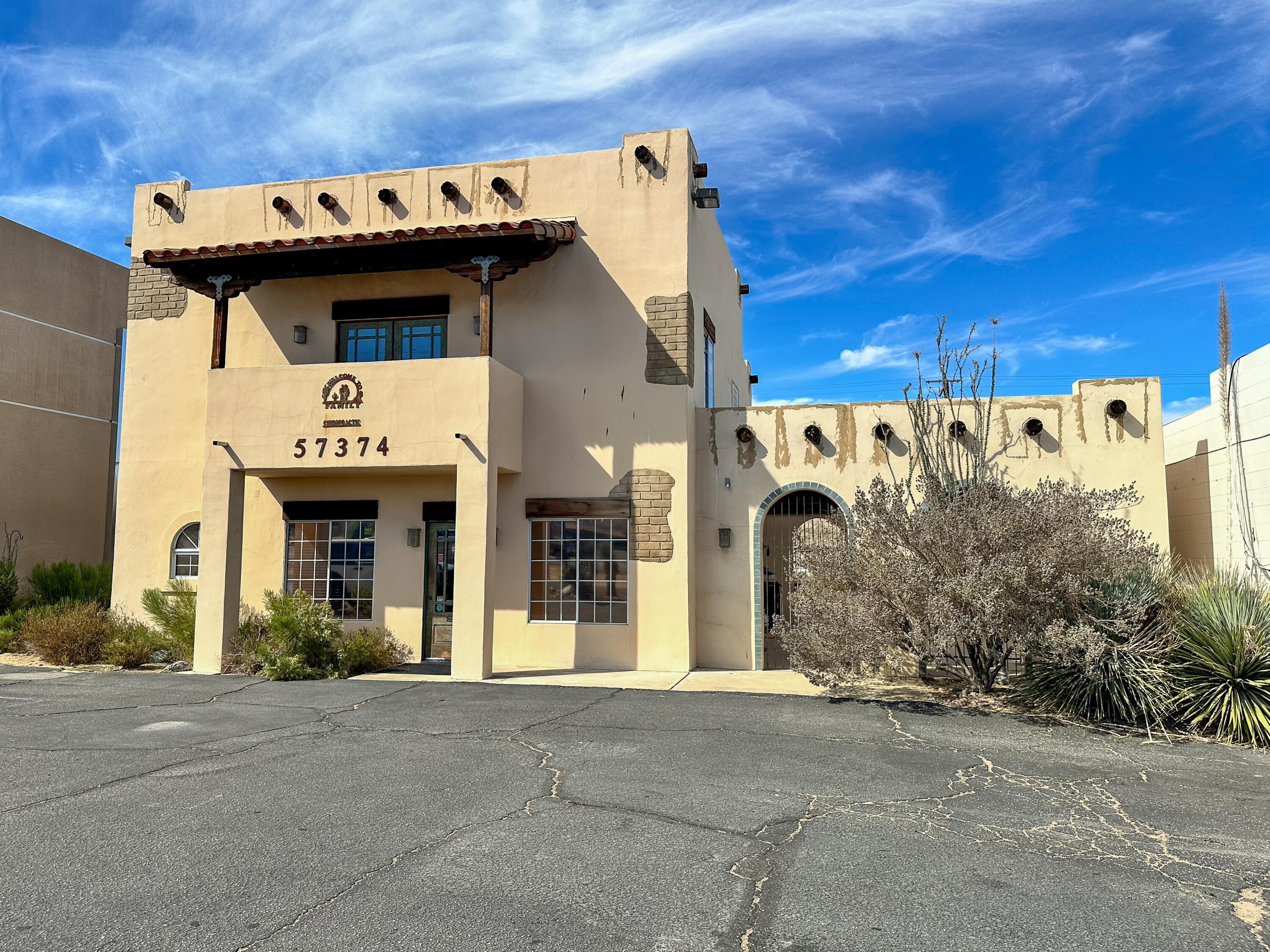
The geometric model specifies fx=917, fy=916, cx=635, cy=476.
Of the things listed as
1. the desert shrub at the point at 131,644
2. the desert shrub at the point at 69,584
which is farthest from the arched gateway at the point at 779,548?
the desert shrub at the point at 69,584

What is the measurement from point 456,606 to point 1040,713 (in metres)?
7.25

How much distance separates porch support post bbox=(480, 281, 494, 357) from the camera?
13.0 metres

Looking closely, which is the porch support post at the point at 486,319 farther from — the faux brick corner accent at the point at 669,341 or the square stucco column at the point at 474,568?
the faux brick corner accent at the point at 669,341

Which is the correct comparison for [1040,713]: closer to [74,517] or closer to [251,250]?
[251,250]

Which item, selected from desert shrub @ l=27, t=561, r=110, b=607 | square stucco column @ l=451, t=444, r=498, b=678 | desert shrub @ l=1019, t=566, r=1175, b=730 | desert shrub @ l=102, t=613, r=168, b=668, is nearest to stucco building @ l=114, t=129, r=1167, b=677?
square stucco column @ l=451, t=444, r=498, b=678

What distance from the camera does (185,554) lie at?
15.0m

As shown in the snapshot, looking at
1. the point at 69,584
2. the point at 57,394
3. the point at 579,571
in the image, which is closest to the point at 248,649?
the point at 579,571

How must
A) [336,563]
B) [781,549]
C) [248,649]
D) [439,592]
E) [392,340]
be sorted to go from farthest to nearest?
1. [392,340]
2. [336,563]
3. [781,549]
4. [439,592]
5. [248,649]

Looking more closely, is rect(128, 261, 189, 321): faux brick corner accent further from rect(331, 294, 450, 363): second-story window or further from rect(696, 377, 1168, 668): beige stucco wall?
rect(696, 377, 1168, 668): beige stucco wall

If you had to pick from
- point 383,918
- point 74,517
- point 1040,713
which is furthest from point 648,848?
point 74,517

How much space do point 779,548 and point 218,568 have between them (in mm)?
8540

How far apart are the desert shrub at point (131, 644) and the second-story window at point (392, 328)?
5106mm

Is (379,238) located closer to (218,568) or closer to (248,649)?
(218,568)

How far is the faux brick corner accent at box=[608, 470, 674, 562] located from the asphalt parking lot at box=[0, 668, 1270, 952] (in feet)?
13.8
